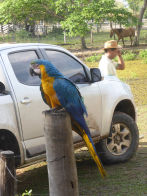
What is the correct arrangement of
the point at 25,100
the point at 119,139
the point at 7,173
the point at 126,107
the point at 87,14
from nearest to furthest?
the point at 7,173 < the point at 25,100 < the point at 119,139 < the point at 126,107 < the point at 87,14

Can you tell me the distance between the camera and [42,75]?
419cm

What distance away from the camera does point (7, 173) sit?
3.32 m

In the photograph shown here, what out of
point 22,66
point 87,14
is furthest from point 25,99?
point 87,14

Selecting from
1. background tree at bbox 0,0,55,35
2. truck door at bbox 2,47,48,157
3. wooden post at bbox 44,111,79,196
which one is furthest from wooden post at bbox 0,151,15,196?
background tree at bbox 0,0,55,35

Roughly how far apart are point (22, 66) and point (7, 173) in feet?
6.75

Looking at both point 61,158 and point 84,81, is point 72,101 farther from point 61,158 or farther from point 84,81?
point 84,81

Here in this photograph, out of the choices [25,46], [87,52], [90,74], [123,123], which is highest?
[25,46]

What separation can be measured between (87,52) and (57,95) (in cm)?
2283

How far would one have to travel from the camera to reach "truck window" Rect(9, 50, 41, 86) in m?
5.06

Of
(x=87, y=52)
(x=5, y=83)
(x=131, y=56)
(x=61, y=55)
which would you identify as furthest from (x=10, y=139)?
(x=87, y=52)

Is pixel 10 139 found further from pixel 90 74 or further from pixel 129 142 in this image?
pixel 129 142

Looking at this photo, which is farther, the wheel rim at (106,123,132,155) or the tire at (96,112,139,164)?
the wheel rim at (106,123,132,155)

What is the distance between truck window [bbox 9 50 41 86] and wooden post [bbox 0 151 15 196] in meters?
1.84

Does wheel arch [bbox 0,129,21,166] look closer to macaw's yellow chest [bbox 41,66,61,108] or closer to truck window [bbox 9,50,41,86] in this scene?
truck window [bbox 9,50,41,86]
